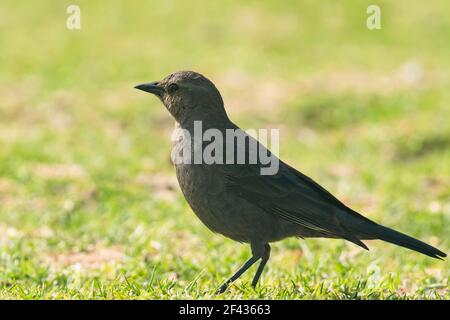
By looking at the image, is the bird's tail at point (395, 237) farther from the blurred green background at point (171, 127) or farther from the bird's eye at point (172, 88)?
the bird's eye at point (172, 88)

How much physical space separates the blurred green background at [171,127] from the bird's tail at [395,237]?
41cm

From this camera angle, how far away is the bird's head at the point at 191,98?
5.81m

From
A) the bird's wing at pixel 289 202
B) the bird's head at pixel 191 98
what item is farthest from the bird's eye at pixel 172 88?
the bird's wing at pixel 289 202

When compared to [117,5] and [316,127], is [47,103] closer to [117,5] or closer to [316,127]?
[316,127]

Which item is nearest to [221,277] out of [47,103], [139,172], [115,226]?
[115,226]

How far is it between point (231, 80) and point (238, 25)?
16.0ft

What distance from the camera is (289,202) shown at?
5555 mm

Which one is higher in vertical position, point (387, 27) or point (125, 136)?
point (387, 27)

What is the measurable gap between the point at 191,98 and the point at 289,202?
3.32ft

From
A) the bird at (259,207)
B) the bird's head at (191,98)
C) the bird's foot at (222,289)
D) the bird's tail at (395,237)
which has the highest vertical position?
the bird's head at (191,98)

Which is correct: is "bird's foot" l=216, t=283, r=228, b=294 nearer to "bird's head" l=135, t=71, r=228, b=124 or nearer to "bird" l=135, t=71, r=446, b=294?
"bird" l=135, t=71, r=446, b=294

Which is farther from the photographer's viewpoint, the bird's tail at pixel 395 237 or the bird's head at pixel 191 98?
the bird's head at pixel 191 98

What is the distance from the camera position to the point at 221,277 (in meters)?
6.52

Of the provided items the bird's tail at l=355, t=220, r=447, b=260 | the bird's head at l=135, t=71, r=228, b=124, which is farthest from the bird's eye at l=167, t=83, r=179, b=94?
the bird's tail at l=355, t=220, r=447, b=260
